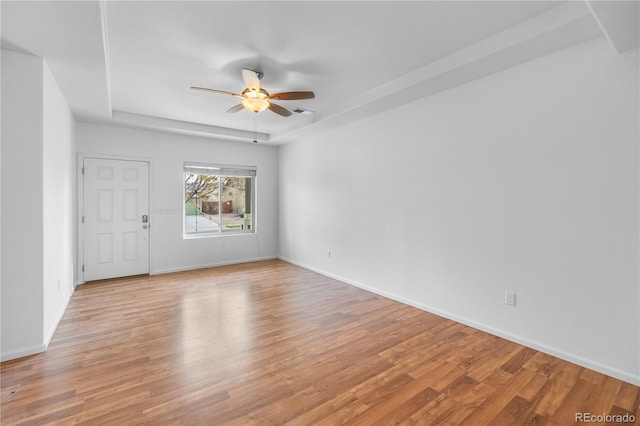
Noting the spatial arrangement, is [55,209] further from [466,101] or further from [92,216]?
[466,101]

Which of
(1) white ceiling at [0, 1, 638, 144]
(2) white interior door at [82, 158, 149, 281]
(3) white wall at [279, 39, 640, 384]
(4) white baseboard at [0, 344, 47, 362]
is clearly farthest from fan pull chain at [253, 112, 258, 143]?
(4) white baseboard at [0, 344, 47, 362]

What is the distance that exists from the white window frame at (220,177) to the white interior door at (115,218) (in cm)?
69

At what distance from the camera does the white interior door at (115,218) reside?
4.78 metres

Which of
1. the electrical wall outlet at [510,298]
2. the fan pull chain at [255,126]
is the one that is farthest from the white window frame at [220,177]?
the electrical wall outlet at [510,298]

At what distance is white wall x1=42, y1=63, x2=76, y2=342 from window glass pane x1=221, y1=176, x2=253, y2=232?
2.66 metres

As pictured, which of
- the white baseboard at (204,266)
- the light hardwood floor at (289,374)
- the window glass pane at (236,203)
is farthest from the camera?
the window glass pane at (236,203)

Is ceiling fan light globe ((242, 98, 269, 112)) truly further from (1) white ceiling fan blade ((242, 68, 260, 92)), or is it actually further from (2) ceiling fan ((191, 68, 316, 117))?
(1) white ceiling fan blade ((242, 68, 260, 92))

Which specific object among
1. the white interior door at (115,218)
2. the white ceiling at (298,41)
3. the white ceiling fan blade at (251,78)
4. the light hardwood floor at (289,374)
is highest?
the white ceiling at (298,41)

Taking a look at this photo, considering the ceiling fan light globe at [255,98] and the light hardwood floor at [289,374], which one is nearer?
the light hardwood floor at [289,374]

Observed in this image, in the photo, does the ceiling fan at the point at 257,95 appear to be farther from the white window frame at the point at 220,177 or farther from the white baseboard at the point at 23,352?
the white window frame at the point at 220,177

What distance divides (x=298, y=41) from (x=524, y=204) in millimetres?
2528

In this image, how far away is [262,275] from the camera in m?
5.29

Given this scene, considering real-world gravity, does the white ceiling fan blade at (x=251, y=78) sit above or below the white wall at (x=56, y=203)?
above

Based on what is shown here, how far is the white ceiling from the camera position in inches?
84.3
